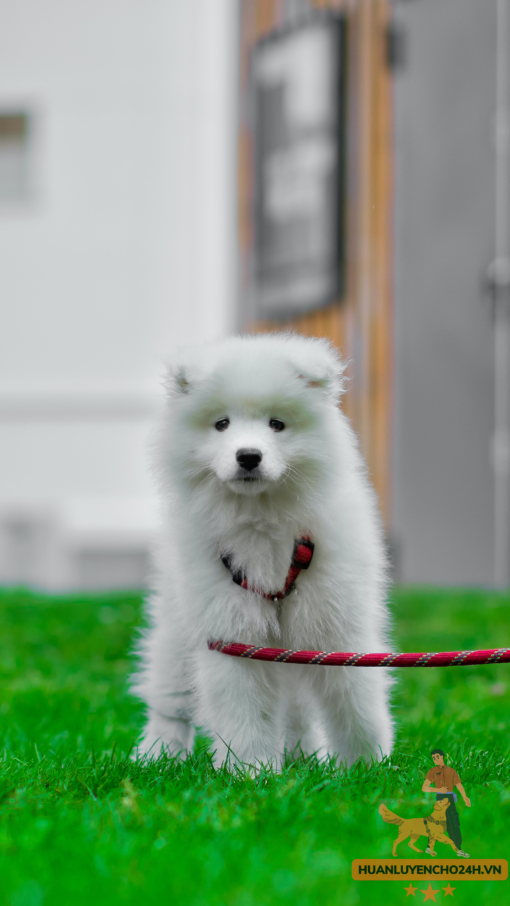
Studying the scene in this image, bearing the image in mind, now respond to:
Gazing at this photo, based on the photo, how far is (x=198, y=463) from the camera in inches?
77.3

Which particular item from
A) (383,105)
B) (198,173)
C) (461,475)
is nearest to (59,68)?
(198,173)

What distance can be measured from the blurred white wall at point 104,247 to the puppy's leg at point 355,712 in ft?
19.7

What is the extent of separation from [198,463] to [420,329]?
17.1 feet

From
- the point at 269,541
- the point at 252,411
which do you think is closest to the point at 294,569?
the point at 269,541

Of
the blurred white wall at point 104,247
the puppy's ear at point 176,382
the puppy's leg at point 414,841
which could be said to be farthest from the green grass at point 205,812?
the blurred white wall at point 104,247

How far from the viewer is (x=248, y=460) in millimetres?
1790

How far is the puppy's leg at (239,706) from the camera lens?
6.46 ft

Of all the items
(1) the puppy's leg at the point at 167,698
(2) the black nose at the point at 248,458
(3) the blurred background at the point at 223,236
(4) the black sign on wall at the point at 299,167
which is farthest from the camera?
(4) the black sign on wall at the point at 299,167

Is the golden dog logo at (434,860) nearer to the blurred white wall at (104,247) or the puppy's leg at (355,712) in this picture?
the puppy's leg at (355,712)

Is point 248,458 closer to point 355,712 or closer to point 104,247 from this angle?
point 355,712

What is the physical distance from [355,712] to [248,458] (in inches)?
27.4

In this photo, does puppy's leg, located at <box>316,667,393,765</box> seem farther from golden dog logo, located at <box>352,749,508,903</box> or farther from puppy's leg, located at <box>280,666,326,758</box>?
golden dog logo, located at <box>352,749,508,903</box>

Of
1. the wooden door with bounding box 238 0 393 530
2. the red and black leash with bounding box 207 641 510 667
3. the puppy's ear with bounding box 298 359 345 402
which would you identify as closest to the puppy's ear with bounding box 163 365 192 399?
the puppy's ear with bounding box 298 359 345 402

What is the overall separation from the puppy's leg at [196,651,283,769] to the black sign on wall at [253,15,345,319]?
18.0 ft
